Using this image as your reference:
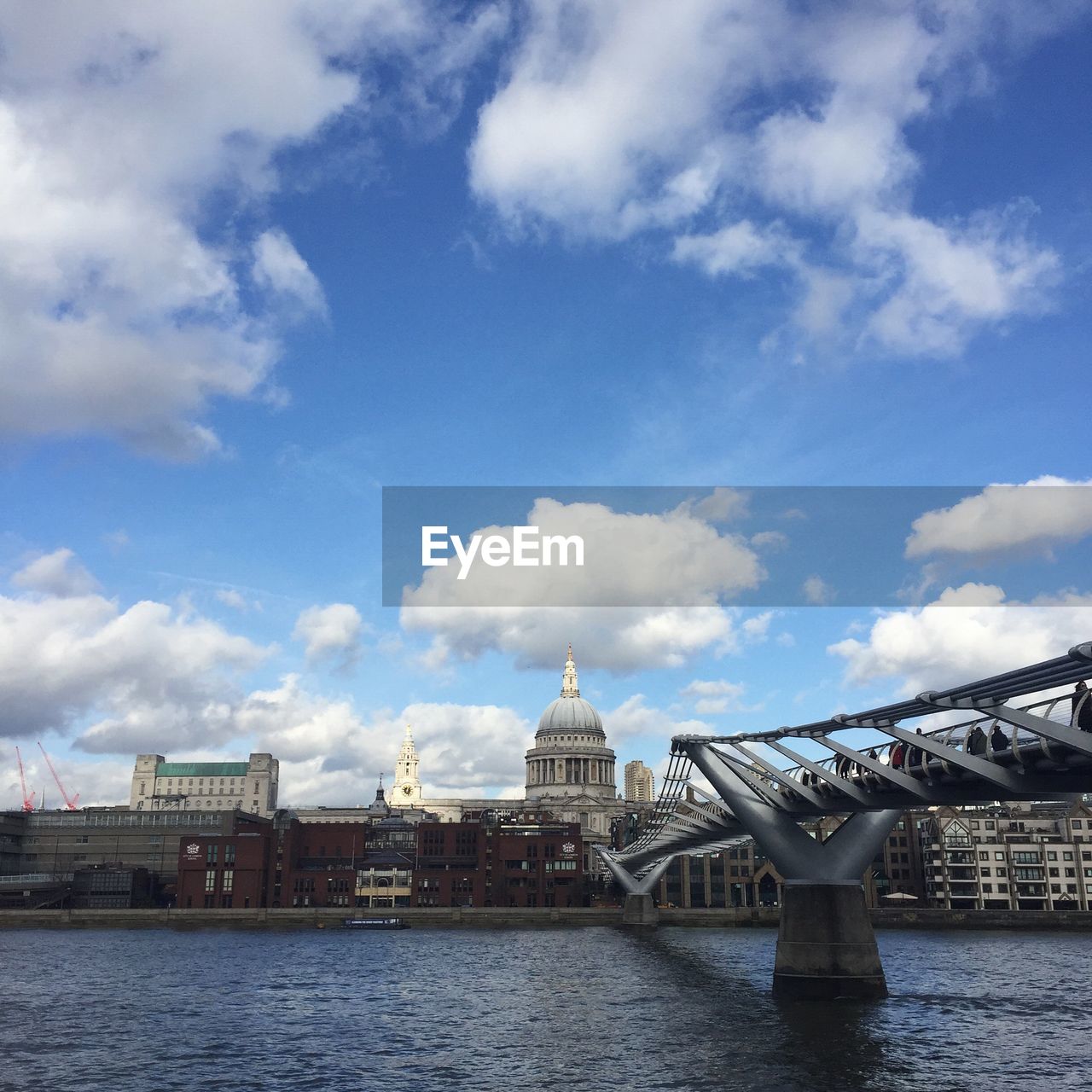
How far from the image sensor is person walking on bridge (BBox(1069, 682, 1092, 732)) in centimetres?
3481

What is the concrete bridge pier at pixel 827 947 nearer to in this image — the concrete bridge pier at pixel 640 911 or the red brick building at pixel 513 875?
the concrete bridge pier at pixel 640 911

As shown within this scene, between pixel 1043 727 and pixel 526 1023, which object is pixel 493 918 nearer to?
pixel 526 1023

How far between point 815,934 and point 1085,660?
37787mm

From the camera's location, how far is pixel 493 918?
14575 cm

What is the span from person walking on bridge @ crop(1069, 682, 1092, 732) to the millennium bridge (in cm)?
4

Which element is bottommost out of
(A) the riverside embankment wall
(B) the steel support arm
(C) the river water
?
(C) the river water

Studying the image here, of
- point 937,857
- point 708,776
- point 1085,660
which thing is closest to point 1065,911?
point 937,857

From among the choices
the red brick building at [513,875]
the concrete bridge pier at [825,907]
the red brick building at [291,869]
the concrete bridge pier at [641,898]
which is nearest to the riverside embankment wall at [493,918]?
the concrete bridge pier at [641,898]

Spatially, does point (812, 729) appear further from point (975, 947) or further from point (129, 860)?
point (129, 860)

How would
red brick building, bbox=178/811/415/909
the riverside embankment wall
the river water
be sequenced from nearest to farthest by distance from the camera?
the river water
the riverside embankment wall
red brick building, bbox=178/811/415/909

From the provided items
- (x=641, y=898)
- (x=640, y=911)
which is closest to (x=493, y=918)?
(x=640, y=911)

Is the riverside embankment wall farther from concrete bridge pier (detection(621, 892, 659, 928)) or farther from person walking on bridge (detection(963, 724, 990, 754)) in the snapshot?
person walking on bridge (detection(963, 724, 990, 754))

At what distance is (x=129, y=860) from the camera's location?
177875 mm

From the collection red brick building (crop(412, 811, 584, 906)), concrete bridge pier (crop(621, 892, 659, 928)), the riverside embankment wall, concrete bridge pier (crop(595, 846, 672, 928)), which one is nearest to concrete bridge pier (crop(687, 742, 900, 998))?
concrete bridge pier (crop(595, 846, 672, 928))
